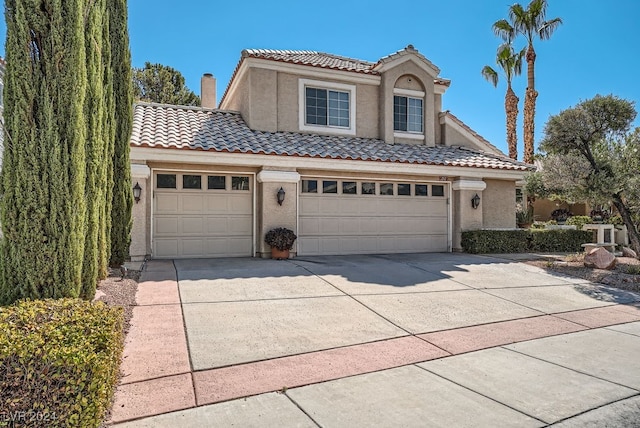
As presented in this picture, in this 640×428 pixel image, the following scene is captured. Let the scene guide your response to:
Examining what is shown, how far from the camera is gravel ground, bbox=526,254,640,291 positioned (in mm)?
9344

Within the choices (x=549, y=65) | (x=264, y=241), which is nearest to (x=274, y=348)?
(x=264, y=241)

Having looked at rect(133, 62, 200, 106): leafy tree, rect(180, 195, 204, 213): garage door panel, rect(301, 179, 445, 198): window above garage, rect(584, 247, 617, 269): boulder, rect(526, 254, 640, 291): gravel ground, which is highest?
rect(133, 62, 200, 106): leafy tree

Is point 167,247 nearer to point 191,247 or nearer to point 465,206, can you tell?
point 191,247

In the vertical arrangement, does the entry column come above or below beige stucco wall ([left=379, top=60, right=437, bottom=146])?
below

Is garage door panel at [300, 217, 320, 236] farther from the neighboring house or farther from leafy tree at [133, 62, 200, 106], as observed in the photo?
leafy tree at [133, 62, 200, 106]

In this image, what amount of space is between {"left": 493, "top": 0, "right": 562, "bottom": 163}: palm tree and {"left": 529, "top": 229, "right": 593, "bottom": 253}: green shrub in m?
10.3

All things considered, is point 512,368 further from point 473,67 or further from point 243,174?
point 473,67

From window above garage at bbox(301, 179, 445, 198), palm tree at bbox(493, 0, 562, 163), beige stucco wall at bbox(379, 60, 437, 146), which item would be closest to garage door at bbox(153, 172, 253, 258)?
window above garage at bbox(301, 179, 445, 198)

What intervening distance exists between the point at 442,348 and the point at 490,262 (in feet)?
23.7

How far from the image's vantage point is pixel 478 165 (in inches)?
530

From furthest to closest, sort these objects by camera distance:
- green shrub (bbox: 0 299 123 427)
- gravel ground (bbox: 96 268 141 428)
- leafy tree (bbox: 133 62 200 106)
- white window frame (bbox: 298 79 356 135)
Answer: leafy tree (bbox: 133 62 200 106) → white window frame (bbox: 298 79 356 135) → gravel ground (bbox: 96 268 141 428) → green shrub (bbox: 0 299 123 427)

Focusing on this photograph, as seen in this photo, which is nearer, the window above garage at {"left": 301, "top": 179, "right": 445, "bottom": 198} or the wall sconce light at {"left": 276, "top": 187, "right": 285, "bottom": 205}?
the wall sconce light at {"left": 276, "top": 187, "right": 285, "bottom": 205}

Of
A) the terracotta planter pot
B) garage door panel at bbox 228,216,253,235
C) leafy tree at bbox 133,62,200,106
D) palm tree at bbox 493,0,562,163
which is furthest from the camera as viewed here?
leafy tree at bbox 133,62,200,106

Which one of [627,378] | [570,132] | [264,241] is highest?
[570,132]
